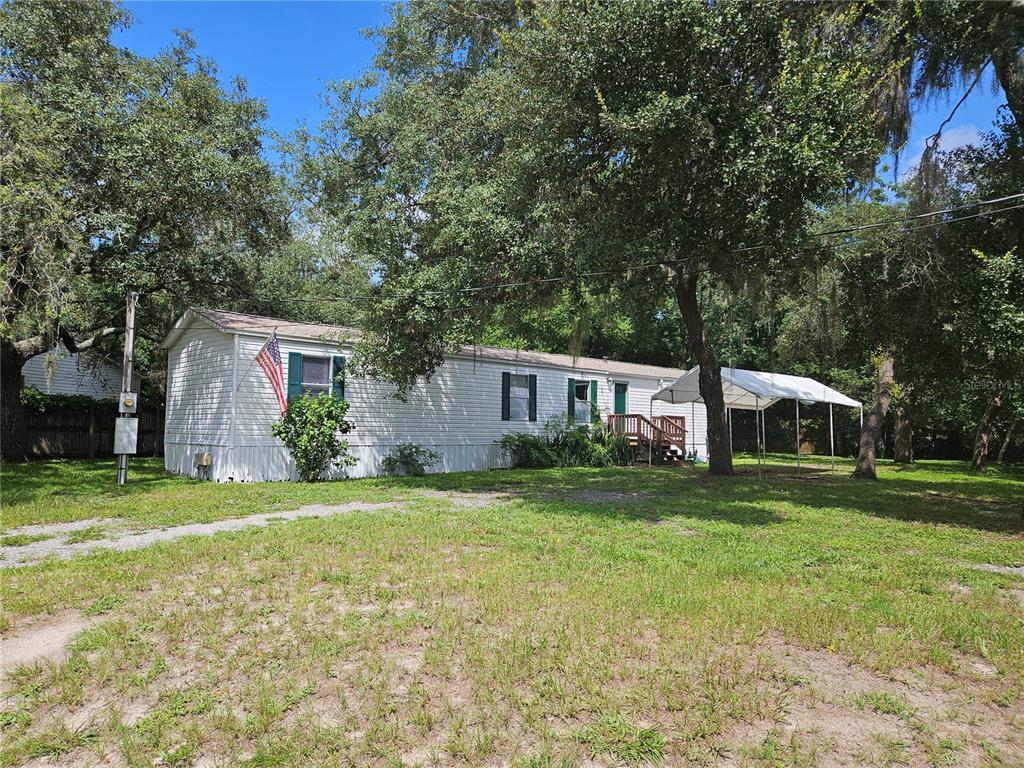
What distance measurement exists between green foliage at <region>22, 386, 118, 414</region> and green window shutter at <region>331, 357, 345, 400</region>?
33.1 ft

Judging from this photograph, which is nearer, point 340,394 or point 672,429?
point 340,394

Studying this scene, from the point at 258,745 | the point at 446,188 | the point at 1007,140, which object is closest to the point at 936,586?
the point at 258,745

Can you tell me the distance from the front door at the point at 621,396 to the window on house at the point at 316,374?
10.5 m

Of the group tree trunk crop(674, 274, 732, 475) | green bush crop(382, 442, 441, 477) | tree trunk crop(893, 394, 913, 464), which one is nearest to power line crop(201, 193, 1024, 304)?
tree trunk crop(674, 274, 732, 475)

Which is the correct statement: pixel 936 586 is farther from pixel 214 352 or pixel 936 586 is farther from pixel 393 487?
pixel 214 352

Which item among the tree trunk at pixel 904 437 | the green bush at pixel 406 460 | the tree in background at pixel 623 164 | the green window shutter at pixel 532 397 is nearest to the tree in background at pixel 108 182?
the tree in background at pixel 623 164

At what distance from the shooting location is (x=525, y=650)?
3545mm

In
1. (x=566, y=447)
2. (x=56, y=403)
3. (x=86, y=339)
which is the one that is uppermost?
(x=86, y=339)

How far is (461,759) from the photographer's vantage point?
2.58 m

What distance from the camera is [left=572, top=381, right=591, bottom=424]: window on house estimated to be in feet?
64.5

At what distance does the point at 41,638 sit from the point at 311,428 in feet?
28.7

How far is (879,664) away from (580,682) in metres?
1.73

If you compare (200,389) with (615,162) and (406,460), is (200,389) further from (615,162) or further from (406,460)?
(615,162)

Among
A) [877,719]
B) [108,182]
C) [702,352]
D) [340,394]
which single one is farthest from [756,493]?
[108,182]
